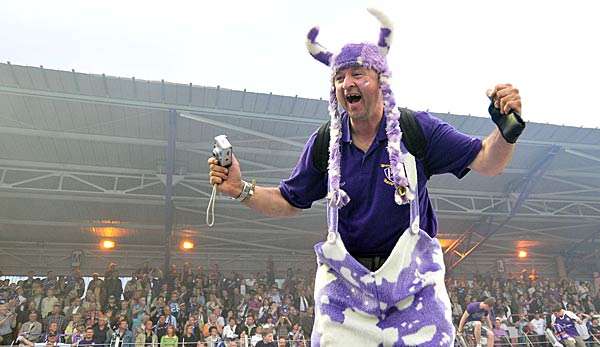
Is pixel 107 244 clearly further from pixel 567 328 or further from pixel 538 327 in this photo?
pixel 567 328

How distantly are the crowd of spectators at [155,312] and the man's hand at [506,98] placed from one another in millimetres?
9340

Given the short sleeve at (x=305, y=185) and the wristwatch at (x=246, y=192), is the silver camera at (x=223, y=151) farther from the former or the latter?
the short sleeve at (x=305, y=185)

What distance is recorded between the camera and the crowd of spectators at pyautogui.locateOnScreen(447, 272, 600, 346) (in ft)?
40.5

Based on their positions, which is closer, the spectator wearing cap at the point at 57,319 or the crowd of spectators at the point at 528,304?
the spectator wearing cap at the point at 57,319

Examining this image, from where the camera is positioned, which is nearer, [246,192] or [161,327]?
[246,192]

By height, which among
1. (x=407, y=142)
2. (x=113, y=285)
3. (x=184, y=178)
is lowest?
(x=407, y=142)

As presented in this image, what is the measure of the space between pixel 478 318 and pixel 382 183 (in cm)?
995

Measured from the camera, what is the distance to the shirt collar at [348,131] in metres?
2.01

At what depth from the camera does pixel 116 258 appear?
17609 mm

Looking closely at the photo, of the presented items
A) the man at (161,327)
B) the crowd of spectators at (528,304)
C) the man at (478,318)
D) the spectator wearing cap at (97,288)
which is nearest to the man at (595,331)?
the crowd of spectators at (528,304)

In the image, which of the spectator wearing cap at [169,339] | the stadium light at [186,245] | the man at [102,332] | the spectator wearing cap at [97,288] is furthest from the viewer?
the stadium light at [186,245]

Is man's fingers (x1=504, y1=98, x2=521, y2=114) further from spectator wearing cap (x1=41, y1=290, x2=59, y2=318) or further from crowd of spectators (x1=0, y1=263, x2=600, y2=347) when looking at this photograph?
spectator wearing cap (x1=41, y1=290, x2=59, y2=318)

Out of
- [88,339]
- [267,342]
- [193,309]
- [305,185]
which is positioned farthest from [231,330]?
[305,185]

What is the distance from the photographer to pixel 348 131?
6.90 ft
